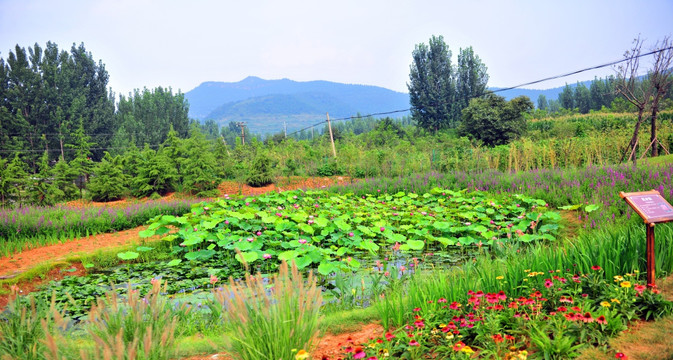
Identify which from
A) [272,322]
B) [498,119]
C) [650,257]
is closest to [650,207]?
[650,257]

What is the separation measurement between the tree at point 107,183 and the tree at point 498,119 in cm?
1993

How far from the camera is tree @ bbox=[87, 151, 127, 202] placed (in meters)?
13.7

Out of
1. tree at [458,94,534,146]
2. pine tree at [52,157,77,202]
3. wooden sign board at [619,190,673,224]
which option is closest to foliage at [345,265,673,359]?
wooden sign board at [619,190,673,224]

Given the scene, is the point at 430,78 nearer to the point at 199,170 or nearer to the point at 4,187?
the point at 199,170

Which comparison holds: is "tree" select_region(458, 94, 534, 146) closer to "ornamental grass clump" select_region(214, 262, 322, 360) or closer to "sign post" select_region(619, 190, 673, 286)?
"sign post" select_region(619, 190, 673, 286)

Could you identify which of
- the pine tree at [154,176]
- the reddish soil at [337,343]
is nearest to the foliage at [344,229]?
the reddish soil at [337,343]

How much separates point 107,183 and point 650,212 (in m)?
14.6

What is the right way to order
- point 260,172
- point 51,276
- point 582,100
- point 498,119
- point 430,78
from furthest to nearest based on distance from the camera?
point 582,100 → point 430,78 → point 498,119 → point 260,172 → point 51,276

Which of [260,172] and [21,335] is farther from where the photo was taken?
[260,172]

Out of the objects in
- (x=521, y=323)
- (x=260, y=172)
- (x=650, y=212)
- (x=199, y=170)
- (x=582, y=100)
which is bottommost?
(x=521, y=323)

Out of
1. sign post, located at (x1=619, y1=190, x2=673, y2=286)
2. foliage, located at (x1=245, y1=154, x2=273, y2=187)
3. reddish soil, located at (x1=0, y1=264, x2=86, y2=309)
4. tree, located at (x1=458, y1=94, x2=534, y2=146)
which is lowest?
reddish soil, located at (x1=0, y1=264, x2=86, y2=309)

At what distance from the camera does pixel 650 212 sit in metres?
3.21

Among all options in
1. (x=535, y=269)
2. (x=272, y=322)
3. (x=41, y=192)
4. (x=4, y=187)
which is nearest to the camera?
(x=272, y=322)

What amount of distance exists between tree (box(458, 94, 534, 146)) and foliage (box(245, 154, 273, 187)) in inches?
599
